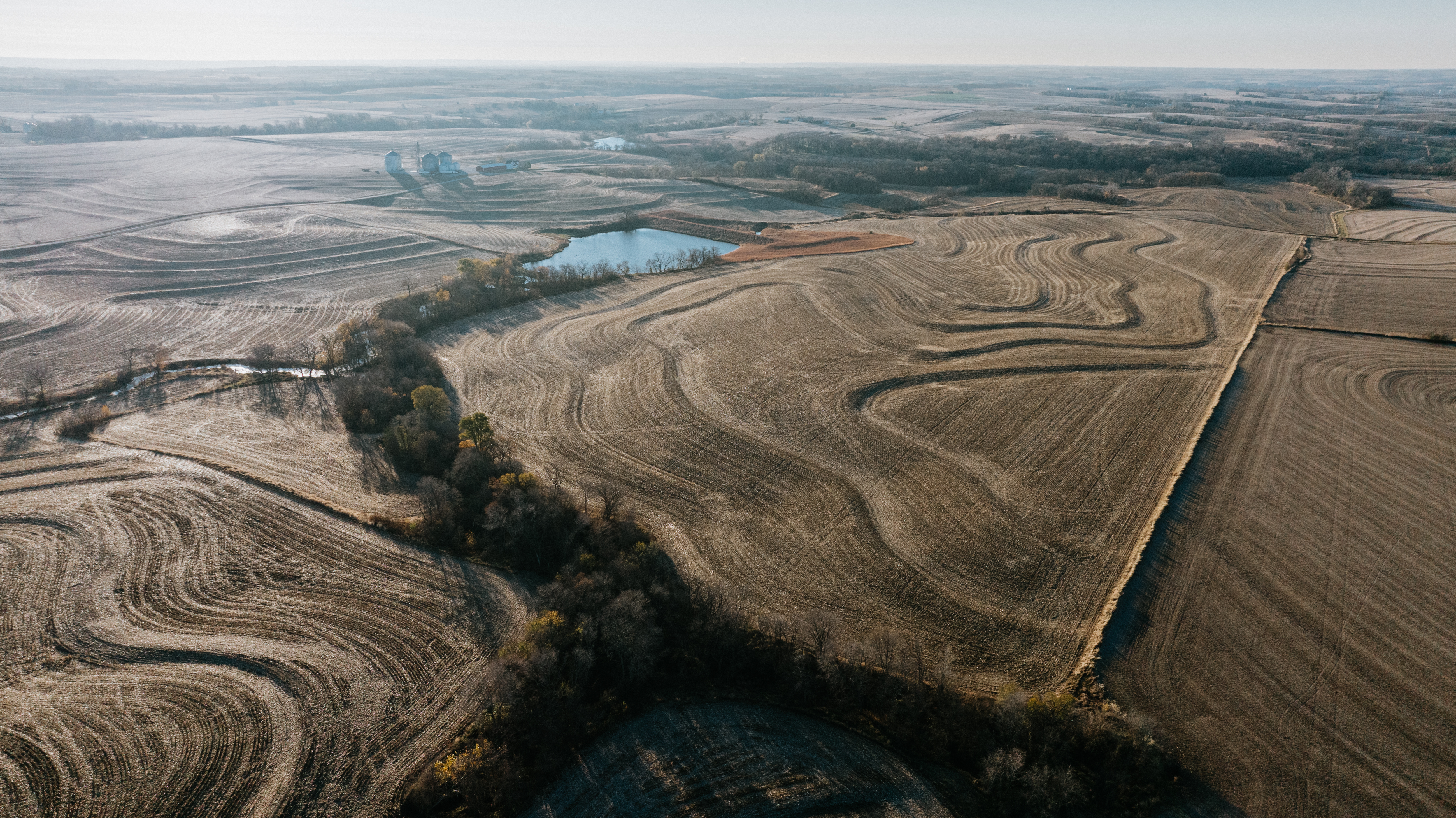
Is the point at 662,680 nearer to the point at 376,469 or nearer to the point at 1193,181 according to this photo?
the point at 376,469

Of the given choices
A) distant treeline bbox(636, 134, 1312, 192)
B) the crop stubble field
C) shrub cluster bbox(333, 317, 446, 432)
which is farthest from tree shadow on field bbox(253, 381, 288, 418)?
distant treeline bbox(636, 134, 1312, 192)

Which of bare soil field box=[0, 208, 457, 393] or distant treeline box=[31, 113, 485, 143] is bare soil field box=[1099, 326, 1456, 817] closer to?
bare soil field box=[0, 208, 457, 393]

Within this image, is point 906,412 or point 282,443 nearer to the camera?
point 282,443

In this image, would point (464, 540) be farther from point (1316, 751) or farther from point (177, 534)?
point (1316, 751)

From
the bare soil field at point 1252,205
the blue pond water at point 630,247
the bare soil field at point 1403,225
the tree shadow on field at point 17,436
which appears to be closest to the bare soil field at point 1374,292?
the bare soil field at point 1403,225

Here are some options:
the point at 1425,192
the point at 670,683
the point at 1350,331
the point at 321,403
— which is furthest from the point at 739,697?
the point at 1425,192

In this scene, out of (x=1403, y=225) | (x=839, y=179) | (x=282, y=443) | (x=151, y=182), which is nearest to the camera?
(x=282, y=443)

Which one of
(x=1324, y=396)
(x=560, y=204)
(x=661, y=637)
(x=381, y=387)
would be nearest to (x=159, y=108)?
(x=560, y=204)
